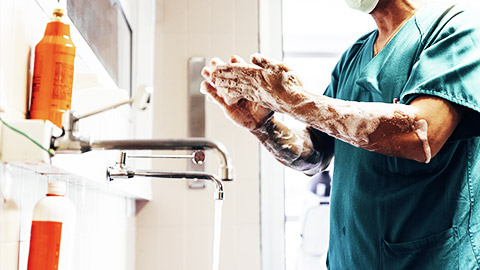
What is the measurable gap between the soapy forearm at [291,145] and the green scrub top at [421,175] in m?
0.17

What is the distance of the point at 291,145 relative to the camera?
1555mm

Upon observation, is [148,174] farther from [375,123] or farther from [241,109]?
[375,123]

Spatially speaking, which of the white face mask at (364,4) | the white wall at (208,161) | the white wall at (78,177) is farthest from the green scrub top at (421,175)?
the white wall at (208,161)

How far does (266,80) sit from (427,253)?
1.73 feet

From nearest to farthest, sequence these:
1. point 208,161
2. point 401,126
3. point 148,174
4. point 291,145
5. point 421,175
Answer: point 401,126 → point 421,175 → point 148,174 → point 291,145 → point 208,161

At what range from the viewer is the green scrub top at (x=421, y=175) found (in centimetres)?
118

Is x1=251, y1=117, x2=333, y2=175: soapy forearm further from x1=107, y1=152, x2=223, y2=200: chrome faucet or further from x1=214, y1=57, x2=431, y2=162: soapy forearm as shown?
x1=214, y1=57, x2=431, y2=162: soapy forearm

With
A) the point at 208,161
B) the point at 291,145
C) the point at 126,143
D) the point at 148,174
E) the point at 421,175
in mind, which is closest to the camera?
the point at 126,143

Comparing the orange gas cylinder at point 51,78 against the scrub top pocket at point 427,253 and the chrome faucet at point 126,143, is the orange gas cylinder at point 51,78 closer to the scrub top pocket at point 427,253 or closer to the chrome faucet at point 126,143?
the chrome faucet at point 126,143

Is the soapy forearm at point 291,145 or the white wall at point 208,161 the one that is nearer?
the soapy forearm at point 291,145

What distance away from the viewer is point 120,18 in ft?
6.78

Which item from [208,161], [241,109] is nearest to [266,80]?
[241,109]

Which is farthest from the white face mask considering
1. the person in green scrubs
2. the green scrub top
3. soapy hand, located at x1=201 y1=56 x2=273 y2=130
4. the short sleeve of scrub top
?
soapy hand, located at x1=201 y1=56 x2=273 y2=130

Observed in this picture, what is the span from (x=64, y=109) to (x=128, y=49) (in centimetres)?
136
